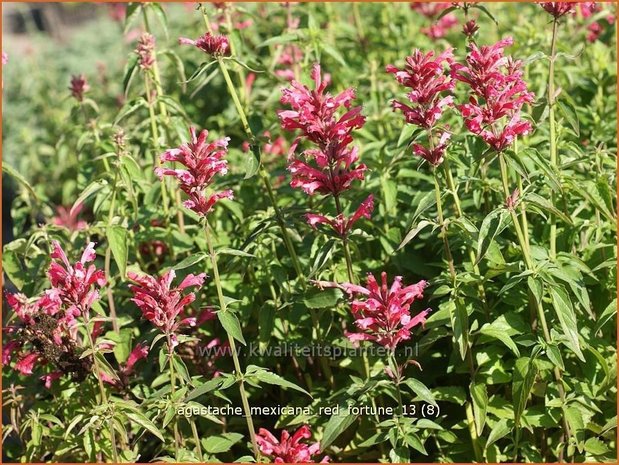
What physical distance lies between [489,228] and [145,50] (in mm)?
1550

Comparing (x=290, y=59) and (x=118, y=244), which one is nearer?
(x=118, y=244)

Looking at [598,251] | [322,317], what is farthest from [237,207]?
[598,251]

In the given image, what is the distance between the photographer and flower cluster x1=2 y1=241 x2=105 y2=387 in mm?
2490

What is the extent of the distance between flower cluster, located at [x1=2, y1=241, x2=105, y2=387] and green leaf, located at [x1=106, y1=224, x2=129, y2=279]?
0.09m

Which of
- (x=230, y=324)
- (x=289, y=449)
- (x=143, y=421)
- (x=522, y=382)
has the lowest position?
(x=289, y=449)

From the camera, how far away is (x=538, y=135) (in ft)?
11.3

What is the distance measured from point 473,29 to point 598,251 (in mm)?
963

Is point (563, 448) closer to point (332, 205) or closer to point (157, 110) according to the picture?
point (332, 205)

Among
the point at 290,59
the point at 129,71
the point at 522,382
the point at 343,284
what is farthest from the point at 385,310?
the point at 290,59

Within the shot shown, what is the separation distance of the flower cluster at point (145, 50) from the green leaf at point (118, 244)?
73 cm

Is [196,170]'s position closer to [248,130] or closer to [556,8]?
[248,130]

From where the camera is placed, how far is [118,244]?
2791mm

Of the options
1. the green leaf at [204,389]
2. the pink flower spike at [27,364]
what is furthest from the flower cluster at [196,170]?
the pink flower spike at [27,364]

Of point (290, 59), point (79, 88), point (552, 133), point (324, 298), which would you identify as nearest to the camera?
point (324, 298)
